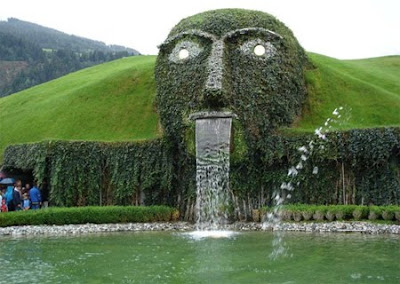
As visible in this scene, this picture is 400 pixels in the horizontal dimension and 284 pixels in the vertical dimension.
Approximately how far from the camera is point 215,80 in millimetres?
22672

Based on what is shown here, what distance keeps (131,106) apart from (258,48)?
11524 mm

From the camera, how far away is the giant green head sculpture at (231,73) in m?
23.1

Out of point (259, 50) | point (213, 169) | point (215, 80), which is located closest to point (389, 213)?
point (213, 169)

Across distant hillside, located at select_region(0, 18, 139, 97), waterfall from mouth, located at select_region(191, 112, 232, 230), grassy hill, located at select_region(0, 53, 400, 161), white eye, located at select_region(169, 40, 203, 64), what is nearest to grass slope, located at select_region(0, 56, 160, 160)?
grassy hill, located at select_region(0, 53, 400, 161)

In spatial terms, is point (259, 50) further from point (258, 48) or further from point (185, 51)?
point (185, 51)

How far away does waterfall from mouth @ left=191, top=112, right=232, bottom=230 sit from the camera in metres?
21.7

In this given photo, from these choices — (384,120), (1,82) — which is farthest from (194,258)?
(1,82)

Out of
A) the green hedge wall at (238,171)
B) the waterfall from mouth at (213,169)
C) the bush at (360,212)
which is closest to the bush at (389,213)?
the bush at (360,212)

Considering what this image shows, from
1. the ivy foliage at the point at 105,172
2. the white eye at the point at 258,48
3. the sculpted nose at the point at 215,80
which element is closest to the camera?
the sculpted nose at the point at 215,80

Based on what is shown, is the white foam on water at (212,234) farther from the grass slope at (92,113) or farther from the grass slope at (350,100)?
the grass slope at (92,113)

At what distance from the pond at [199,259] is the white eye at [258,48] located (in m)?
9.35

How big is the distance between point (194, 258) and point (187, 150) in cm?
1016

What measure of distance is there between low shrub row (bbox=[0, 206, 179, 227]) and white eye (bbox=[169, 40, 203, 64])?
6798mm

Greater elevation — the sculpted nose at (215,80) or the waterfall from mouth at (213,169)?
the sculpted nose at (215,80)
